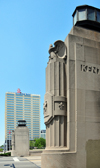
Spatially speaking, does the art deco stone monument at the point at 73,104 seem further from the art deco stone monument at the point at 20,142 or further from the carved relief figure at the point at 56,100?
the art deco stone monument at the point at 20,142

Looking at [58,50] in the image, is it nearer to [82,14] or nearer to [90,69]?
[90,69]

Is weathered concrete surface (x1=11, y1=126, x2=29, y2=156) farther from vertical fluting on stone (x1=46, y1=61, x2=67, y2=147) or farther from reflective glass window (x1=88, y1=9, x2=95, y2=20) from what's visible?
reflective glass window (x1=88, y1=9, x2=95, y2=20)

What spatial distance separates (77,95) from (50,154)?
4.13 m

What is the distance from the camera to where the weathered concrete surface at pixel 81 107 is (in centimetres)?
1268

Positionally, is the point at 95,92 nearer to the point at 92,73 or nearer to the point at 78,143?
the point at 92,73

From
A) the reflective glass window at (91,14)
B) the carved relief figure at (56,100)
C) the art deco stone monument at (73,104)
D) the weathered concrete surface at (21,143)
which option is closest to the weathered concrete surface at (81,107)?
the art deco stone monument at (73,104)

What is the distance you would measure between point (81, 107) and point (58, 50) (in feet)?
14.7

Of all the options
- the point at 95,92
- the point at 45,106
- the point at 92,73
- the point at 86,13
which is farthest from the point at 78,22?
the point at 45,106

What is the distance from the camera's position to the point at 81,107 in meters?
13.4

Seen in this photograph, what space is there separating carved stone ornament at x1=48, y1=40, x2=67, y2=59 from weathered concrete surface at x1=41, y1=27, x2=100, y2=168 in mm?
396

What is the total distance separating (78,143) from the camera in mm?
12891

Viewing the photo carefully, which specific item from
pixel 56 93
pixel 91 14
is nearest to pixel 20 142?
pixel 56 93

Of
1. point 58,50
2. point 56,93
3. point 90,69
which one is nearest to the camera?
point 56,93

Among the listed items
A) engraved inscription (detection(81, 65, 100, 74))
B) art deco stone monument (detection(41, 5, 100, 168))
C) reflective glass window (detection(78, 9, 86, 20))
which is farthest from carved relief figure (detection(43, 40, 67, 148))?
reflective glass window (detection(78, 9, 86, 20))
